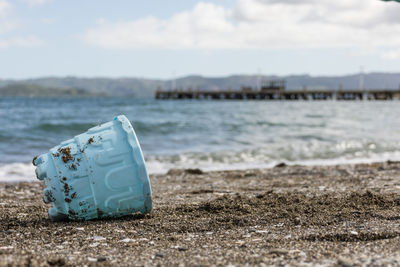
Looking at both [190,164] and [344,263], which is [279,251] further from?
[190,164]

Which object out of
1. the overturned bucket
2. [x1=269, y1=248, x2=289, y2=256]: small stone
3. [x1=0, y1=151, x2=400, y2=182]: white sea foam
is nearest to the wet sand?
[x1=269, y1=248, x2=289, y2=256]: small stone

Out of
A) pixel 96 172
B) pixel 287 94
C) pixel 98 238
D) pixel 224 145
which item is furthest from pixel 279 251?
pixel 287 94

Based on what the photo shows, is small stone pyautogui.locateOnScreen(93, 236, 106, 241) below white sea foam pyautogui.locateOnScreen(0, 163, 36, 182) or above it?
above

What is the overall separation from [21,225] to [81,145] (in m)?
0.93

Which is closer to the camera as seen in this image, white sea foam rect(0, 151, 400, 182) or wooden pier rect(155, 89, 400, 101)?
white sea foam rect(0, 151, 400, 182)

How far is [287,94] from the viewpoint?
78625 mm

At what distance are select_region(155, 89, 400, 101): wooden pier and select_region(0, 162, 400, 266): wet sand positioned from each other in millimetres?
73141

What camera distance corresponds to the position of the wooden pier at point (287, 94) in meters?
74.8

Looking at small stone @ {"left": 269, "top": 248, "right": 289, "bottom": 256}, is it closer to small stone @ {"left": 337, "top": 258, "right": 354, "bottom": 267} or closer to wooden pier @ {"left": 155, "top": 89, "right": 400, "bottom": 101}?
small stone @ {"left": 337, "top": 258, "right": 354, "bottom": 267}

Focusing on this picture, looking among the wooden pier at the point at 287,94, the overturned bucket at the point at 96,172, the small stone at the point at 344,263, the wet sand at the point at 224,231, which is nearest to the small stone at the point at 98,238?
the wet sand at the point at 224,231

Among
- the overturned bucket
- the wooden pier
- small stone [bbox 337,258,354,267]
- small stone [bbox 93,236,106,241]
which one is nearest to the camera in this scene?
small stone [bbox 337,258,354,267]

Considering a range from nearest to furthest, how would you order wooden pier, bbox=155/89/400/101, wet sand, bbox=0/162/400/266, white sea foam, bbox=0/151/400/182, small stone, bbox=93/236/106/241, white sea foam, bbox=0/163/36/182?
wet sand, bbox=0/162/400/266 → small stone, bbox=93/236/106/241 → white sea foam, bbox=0/163/36/182 → white sea foam, bbox=0/151/400/182 → wooden pier, bbox=155/89/400/101

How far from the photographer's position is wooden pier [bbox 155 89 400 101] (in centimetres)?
7475

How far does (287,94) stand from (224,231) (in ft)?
253
